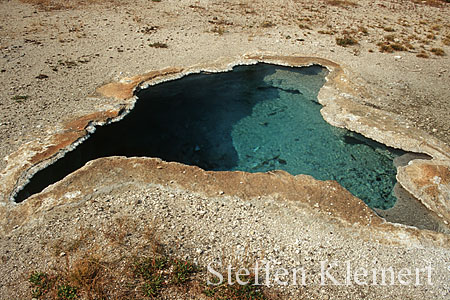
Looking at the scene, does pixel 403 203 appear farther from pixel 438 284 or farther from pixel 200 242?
pixel 200 242

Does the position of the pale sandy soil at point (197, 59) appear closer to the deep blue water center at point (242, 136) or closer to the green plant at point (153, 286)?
the green plant at point (153, 286)

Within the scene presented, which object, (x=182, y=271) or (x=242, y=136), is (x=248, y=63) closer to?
(x=242, y=136)

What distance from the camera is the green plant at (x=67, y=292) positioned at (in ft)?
23.9

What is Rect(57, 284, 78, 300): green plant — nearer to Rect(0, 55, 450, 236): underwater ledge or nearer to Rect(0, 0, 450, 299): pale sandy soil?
Rect(0, 0, 450, 299): pale sandy soil

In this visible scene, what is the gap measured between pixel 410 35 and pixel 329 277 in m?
24.7

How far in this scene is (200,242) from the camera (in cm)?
880

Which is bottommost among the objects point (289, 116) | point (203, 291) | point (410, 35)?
point (203, 291)

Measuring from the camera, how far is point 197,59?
66.2 feet

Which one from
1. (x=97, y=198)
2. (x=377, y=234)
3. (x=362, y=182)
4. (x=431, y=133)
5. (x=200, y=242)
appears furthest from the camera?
(x=431, y=133)

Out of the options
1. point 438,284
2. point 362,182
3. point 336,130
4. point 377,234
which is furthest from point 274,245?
point 336,130

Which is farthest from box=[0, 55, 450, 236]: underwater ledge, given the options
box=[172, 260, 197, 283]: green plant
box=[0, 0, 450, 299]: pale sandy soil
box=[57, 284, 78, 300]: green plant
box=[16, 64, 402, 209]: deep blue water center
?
box=[172, 260, 197, 283]: green plant

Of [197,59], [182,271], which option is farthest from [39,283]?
[197,59]

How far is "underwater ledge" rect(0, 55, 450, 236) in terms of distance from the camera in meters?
11.1

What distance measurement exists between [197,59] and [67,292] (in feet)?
52.6
